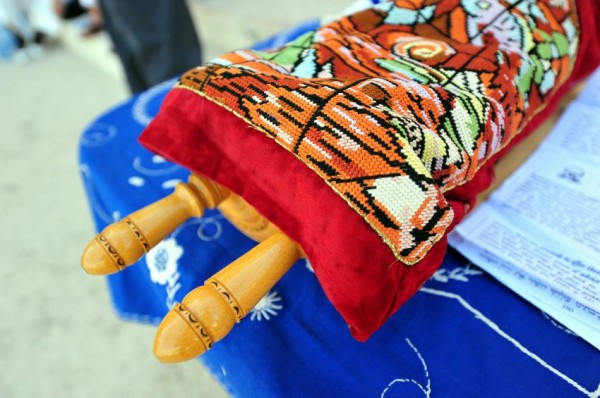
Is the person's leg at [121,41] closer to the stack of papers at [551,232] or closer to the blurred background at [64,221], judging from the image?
the blurred background at [64,221]

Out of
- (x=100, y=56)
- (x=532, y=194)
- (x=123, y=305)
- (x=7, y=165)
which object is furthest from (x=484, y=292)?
(x=100, y=56)

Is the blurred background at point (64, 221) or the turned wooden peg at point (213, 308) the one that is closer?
the turned wooden peg at point (213, 308)

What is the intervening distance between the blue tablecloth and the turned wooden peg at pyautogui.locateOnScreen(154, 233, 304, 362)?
0.32 feet

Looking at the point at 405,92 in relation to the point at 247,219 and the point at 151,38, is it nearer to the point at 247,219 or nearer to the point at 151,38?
the point at 247,219

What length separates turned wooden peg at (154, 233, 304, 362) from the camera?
1.06 feet

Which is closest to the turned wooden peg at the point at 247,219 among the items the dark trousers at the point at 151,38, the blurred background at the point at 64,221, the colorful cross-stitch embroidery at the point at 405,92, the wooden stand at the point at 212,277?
the wooden stand at the point at 212,277

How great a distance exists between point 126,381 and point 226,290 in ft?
2.15

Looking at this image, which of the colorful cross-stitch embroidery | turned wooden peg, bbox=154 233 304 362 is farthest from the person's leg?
turned wooden peg, bbox=154 233 304 362

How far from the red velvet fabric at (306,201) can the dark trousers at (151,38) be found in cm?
79

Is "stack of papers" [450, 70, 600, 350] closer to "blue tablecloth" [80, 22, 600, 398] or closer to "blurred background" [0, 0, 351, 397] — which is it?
"blue tablecloth" [80, 22, 600, 398]

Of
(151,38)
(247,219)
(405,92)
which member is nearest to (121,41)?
(151,38)

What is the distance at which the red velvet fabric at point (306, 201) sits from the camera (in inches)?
13.5

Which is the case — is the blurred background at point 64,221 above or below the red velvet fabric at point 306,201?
below

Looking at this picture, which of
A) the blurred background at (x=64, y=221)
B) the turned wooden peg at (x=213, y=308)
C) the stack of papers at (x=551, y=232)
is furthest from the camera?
the blurred background at (x=64, y=221)
